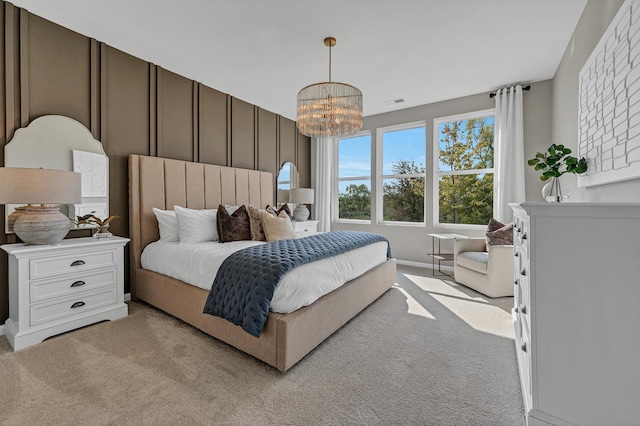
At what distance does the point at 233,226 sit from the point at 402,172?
3.27m

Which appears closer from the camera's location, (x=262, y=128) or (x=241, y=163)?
(x=241, y=163)

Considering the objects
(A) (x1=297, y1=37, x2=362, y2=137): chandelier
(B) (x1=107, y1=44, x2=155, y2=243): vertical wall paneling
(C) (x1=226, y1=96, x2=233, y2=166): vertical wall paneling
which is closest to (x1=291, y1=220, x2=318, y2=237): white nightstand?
(C) (x1=226, y1=96, x2=233, y2=166): vertical wall paneling

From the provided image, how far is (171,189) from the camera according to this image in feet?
11.1

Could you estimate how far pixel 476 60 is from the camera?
3227mm

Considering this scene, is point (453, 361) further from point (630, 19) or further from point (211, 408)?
point (630, 19)

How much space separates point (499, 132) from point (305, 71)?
9.22 ft

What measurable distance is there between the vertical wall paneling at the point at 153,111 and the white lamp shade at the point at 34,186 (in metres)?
1.17

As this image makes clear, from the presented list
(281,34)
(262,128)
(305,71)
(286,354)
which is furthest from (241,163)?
(286,354)

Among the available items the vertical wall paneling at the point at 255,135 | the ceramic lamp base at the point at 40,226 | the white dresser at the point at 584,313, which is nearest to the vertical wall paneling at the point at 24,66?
the ceramic lamp base at the point at 40,226

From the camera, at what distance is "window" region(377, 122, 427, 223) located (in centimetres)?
492

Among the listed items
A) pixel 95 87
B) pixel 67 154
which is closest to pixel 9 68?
pixel 95 87

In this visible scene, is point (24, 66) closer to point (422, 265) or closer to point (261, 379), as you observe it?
point (261, 379)

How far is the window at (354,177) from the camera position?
5.50 m

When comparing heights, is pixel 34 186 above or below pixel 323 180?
below
